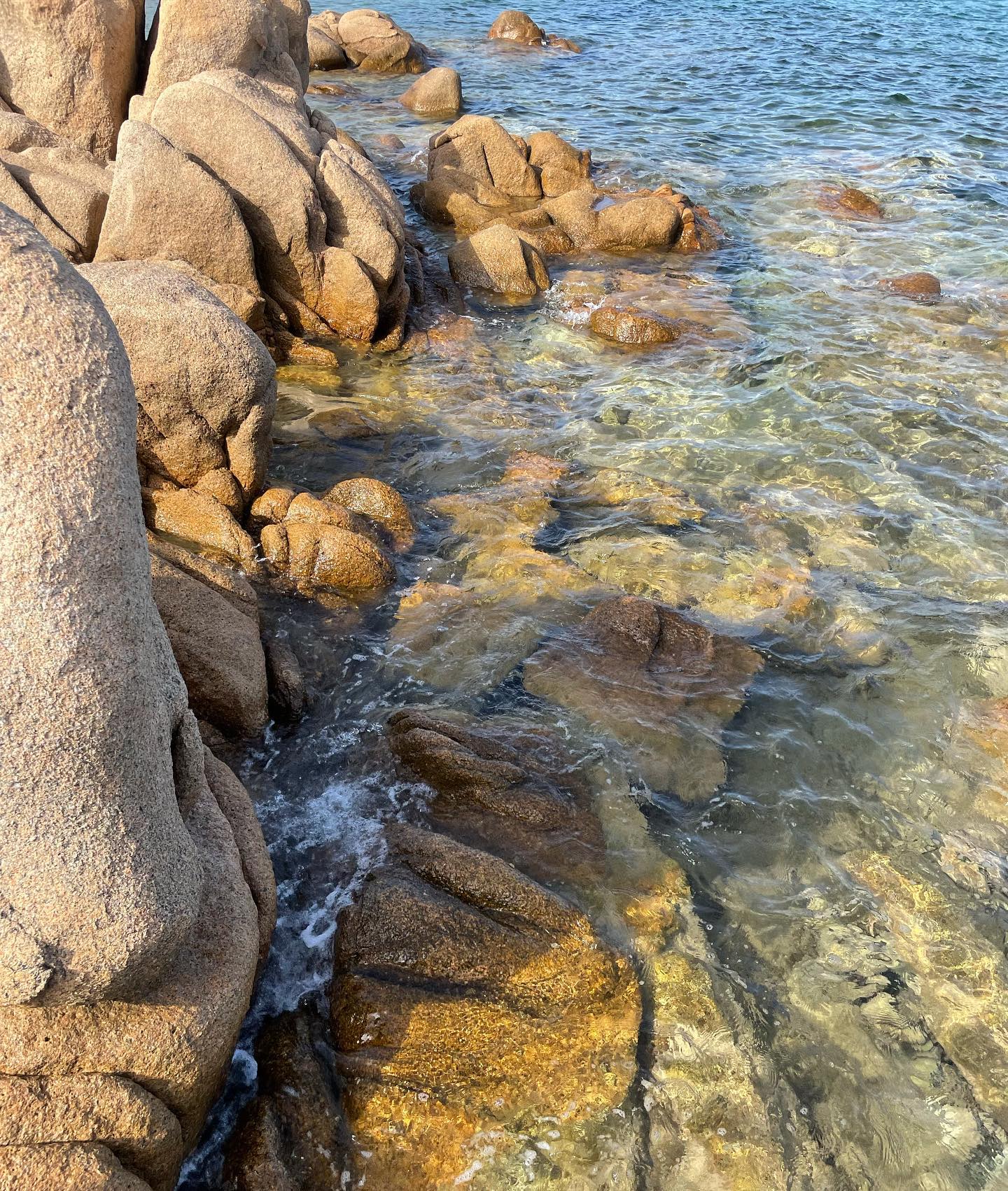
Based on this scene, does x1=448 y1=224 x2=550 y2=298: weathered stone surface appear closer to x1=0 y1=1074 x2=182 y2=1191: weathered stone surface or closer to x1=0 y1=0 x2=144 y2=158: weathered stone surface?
x1=0 y1=0 x2=144 y2=158: weathered stone surface

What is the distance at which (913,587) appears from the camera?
8797 mm

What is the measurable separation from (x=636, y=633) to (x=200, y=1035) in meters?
4.56

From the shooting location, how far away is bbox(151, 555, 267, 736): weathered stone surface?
6.26 meters

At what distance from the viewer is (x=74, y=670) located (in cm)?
343

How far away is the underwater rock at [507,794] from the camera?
5.98m

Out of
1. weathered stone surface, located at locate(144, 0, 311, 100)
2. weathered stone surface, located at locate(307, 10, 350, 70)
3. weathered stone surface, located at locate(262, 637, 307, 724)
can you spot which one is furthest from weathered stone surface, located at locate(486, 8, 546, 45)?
weathered stone surface, located at locate(262, 637, 307, 724)

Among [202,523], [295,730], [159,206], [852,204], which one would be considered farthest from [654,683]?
[852,204]

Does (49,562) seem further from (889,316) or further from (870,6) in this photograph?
(870,6)

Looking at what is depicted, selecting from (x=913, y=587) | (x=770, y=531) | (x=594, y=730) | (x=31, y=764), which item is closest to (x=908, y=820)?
(x=594, y=730)

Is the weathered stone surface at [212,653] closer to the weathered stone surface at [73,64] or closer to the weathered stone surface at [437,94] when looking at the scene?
the weathered stone surface at [73,64]

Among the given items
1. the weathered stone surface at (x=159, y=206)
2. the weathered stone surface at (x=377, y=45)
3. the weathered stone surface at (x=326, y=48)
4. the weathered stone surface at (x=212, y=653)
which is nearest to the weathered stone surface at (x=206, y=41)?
the weathered stone surface at (x=159, y=206)

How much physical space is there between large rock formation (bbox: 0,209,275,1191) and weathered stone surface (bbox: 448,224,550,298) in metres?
11.4

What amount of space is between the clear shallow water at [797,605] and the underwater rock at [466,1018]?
18.8 inches

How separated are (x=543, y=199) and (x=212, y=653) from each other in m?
14.0
